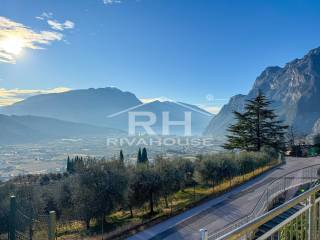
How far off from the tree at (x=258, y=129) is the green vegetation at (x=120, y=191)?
33.9 feet

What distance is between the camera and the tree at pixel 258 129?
124 feet

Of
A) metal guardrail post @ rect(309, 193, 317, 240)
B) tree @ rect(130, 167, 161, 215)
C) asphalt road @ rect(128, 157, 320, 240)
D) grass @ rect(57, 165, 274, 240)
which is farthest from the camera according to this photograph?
tree @ rect(130, 167, 161, 215)

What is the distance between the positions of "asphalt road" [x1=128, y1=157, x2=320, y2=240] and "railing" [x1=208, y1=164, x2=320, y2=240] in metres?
0.66

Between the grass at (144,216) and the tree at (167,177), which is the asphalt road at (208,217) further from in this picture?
the tree at (167,177)

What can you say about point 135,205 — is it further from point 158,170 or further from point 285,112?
point 285,112

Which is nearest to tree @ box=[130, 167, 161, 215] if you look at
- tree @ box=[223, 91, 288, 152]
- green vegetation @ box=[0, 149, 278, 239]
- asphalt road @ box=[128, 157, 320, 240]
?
green vegetation @ box=[0, 149, 278, 239]

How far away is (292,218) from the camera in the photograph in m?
3.53

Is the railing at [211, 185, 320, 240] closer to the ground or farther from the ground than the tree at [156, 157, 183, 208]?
farther from the ground

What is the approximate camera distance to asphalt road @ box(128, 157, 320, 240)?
15.4 metres

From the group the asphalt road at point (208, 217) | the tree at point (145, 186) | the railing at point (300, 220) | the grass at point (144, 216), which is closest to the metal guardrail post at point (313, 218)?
the railing at point (300, 220)

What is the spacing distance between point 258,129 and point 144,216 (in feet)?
73.9

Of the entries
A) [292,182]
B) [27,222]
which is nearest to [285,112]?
Result: [292,182]

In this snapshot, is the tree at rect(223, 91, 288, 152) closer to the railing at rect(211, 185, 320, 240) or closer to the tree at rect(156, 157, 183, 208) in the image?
the tree at rect(156, 157, 183, 208)

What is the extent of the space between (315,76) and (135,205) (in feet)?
665
